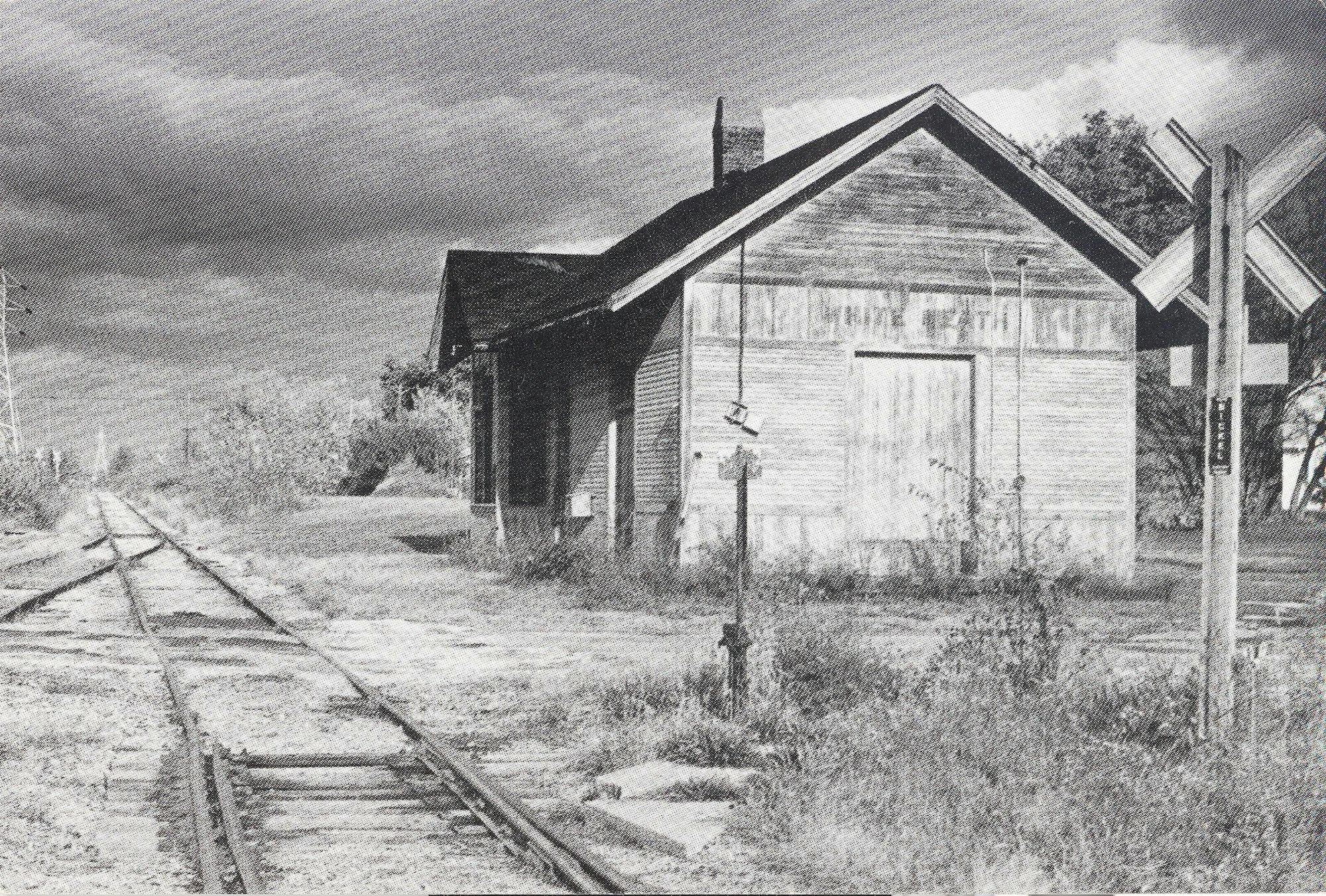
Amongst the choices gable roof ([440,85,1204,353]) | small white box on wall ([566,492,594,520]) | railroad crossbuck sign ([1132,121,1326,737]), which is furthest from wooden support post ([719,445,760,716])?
small white box on wall ([566,492,594,520])

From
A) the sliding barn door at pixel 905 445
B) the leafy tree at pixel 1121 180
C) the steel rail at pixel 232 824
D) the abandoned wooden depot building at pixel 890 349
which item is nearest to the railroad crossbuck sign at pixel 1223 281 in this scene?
the steel rail at pixel 232 824

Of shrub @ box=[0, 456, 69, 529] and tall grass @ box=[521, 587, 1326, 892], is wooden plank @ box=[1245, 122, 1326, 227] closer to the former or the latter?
tall grass @ box=[521, 587, 1326, 892]

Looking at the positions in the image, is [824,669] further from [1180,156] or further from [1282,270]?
[1180,156]

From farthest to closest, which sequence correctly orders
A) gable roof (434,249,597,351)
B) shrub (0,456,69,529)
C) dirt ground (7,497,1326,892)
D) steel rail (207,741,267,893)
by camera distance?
shrub (0,456,69,529) < gable roof (434,249,597,351) < dirt ground (7,497,1326,892) < steel rail (207,741,267,893)

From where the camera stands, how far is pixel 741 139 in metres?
27.6

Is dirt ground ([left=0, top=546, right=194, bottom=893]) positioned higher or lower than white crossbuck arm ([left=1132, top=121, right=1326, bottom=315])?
lower

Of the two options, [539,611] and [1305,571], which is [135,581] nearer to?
[539,611]

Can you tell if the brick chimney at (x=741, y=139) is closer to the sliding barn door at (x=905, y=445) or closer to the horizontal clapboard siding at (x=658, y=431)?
the horizontal clapboard siding at (x=658, y=431)

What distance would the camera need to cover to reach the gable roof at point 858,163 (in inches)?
715

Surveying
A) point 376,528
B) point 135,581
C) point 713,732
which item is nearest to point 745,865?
point 713,732

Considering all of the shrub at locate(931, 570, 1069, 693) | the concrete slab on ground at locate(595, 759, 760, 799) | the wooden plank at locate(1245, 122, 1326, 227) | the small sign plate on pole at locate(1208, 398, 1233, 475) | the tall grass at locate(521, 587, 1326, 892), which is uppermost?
the wooden plank at locate(1245, 122, 1326, 227)

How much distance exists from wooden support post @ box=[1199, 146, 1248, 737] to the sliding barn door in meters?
11.6

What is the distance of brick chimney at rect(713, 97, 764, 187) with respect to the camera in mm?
27500

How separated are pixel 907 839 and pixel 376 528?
101 ft
